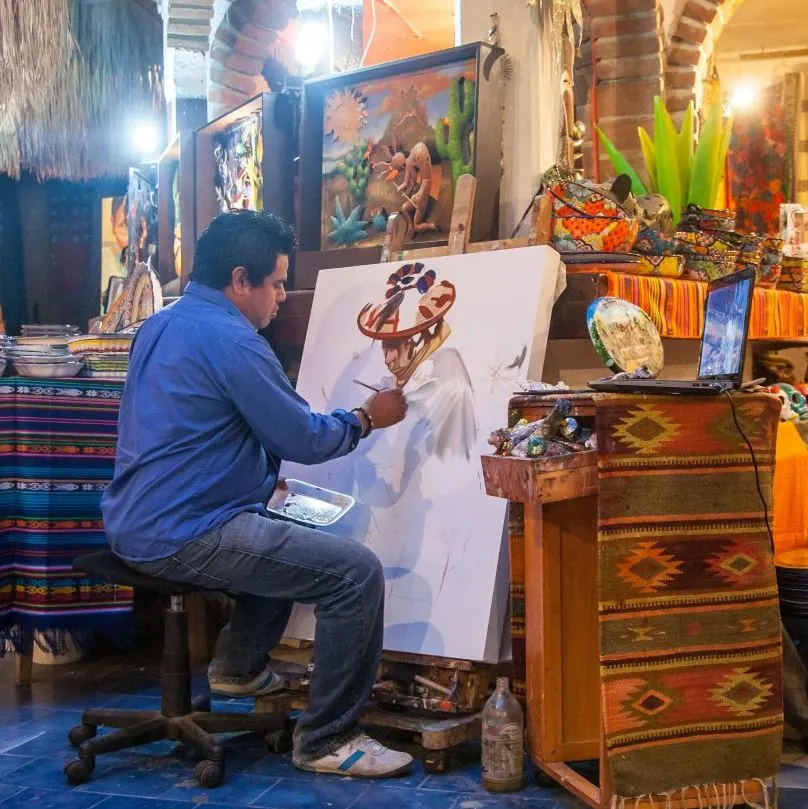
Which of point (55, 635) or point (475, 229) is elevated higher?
point (475, 229)

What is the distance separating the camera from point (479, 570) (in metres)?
2.94

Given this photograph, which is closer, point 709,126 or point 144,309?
point 709,126

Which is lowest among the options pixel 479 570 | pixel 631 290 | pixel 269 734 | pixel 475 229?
pixel 269 734

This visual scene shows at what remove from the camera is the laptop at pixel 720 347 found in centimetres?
245

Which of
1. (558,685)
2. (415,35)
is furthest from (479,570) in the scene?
(415,35)

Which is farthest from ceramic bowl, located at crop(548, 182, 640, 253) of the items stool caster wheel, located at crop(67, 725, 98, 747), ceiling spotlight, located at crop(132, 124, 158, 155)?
ceiling spotlight, located at crop(132, 124, 158, 155)

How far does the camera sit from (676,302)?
11.6ft

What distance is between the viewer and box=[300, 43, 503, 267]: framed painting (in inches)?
146

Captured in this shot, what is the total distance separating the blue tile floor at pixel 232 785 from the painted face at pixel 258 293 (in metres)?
1.24

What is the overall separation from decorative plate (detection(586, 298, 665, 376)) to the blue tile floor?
1.12 m

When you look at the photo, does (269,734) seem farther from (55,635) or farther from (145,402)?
(55,635)

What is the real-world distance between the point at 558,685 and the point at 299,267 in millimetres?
2092

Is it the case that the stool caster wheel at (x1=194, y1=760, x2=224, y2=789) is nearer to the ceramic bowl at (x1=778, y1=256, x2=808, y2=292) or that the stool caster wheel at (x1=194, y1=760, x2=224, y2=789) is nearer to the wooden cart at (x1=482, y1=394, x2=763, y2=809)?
the wooden cart at (x1=482, y1=394, x2=763, y2=809)

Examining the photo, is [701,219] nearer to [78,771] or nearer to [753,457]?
[753,457]
